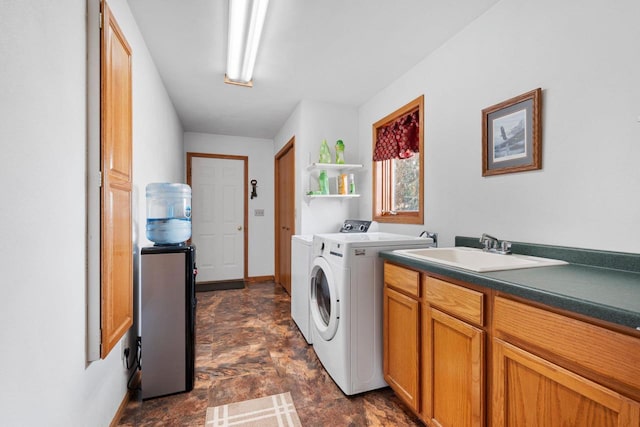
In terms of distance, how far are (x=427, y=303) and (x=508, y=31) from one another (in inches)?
63.0

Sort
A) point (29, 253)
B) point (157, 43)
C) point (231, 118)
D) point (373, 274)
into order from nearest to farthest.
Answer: point (29, 253)
point (373, 274)
point (157, 43)
point (231, 118)

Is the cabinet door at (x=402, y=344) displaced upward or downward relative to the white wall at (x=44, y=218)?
downward

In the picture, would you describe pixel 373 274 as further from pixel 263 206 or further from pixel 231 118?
pixel 263 206

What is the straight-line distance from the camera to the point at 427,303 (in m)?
1.43

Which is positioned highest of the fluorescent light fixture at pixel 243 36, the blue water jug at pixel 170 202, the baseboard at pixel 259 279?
the fluorescent light fixture at pixel 243 36

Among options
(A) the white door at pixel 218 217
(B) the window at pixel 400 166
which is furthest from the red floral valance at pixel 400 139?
(A) the white door at pixel 218 217

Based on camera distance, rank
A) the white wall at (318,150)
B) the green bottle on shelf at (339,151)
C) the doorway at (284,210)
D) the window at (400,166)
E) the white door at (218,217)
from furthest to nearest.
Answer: the white door at (218,217), the doorway at (284,210), the white wall at (318,150), the green bottle on shelf at (339,151), the window at (400,166)

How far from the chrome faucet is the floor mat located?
4.78 ft

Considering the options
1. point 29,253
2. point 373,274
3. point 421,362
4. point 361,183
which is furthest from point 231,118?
point 421,362

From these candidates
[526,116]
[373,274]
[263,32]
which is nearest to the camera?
[526,116]

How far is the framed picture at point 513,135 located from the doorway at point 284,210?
2180 millimetres

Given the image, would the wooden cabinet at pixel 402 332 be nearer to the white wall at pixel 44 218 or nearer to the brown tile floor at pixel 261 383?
the brown tile floor at pixel 261 383

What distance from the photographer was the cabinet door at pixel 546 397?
2.46 feet

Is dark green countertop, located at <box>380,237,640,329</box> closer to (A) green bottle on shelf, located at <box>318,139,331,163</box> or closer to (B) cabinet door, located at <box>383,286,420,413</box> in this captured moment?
(B) cabinet door, located at <box>383,286,420,413</box>
